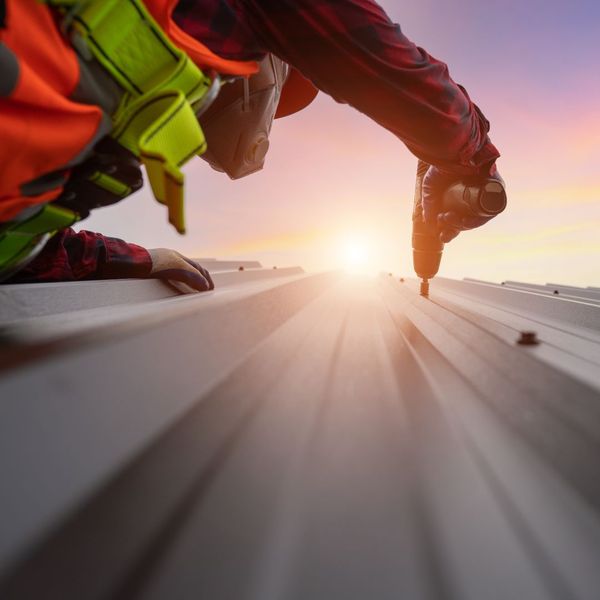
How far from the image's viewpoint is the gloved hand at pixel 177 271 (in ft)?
3.56

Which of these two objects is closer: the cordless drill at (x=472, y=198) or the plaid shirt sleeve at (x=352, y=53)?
the plaid shirt sleeve at (x=352, y=53)

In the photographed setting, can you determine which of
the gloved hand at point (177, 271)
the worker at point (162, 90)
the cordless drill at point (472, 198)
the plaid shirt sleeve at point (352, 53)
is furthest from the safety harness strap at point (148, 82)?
the cordless drill at point (472, 198)

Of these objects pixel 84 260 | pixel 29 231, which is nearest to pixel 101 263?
pixel 84 260

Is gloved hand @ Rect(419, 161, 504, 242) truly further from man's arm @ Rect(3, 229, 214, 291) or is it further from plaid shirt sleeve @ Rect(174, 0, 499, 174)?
man's arm @ Rect(3, 229, 214, 291)

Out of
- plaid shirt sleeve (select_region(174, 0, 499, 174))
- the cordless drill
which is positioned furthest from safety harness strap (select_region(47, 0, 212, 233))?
the cordless drill

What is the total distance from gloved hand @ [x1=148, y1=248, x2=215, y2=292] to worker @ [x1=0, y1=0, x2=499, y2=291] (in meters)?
0.30

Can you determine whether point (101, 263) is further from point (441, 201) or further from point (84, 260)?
point (441, 201)

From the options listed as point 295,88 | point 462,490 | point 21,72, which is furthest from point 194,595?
point 295,88

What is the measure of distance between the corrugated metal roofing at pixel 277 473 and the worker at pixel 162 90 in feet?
0.67

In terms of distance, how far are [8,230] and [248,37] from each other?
49 cm

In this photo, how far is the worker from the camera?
0.37m

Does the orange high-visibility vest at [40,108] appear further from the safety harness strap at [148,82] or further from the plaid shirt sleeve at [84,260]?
the plaid shirt sleeve at [84,260]

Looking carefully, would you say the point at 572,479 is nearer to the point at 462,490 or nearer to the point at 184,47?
the point at 462,490

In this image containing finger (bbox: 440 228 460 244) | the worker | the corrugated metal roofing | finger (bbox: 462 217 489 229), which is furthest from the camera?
finger (bbox: 440 228 460 244)
